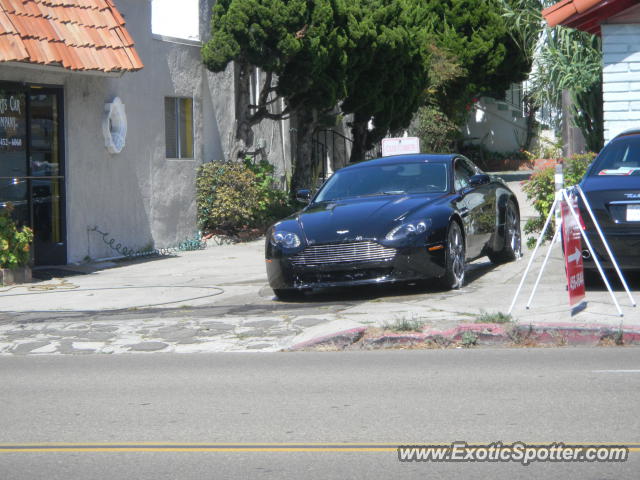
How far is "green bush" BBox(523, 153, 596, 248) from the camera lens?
49.3 feet

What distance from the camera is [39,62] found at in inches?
580

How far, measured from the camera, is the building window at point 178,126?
19.8 m

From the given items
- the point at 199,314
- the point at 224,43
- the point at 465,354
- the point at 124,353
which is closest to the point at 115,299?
the point at 199,314

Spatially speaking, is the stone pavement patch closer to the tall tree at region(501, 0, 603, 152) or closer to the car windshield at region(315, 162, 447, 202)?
the car windshield at region(315, 162, 447, 202)

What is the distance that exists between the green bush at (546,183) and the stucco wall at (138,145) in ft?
22.7

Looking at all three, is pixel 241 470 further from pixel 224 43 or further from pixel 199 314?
pixel 224 43

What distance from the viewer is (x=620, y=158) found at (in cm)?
1145

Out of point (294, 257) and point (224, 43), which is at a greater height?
point (224, 43)

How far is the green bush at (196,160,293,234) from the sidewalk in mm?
4764

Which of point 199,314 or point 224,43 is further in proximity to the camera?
point 224,43

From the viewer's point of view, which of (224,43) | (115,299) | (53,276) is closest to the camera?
(115,299)

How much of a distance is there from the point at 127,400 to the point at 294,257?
4623mm

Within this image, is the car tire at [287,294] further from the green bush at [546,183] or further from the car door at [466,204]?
the green bush at [546,183]

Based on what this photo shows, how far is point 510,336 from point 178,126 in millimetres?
12032
